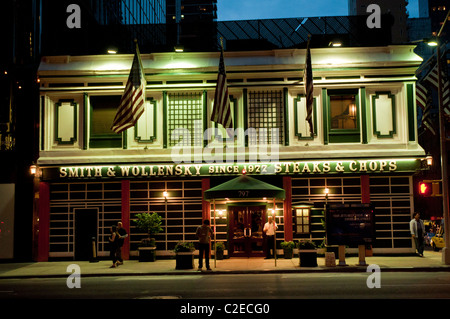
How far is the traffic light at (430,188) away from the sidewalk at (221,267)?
267 centimetres

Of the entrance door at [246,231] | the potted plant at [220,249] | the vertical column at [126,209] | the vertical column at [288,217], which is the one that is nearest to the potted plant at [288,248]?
the vertical column at [288,217]

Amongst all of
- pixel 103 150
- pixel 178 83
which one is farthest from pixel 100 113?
pixel 178 83

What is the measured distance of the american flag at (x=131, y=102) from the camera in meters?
22.9

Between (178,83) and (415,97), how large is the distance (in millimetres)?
10639

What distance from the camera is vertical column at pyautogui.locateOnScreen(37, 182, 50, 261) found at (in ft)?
81.9

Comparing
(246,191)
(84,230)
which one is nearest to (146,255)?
(84,230)

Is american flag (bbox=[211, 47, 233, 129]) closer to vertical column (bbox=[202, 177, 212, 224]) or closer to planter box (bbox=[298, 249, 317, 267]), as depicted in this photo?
vertical column (bbox=[202, 177, 212, 224])

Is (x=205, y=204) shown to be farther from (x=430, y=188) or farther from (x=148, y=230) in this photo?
(x=430, y=188)

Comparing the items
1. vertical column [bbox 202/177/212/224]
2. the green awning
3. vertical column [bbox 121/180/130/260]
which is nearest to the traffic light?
the green awning

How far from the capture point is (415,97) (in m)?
24.6

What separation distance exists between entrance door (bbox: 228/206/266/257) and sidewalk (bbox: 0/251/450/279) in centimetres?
58

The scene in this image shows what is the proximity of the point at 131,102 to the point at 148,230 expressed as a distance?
223 inches

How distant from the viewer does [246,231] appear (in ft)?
80.2
